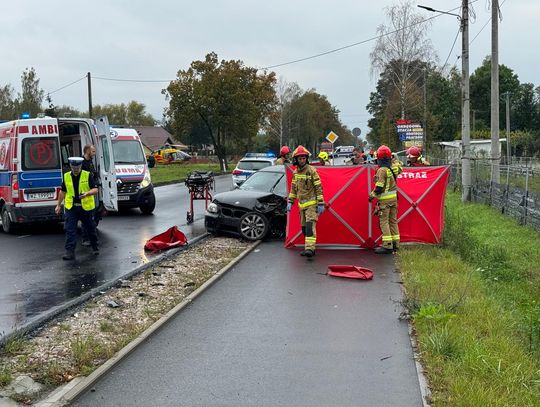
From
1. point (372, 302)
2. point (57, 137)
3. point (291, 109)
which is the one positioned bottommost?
point (372, 302)

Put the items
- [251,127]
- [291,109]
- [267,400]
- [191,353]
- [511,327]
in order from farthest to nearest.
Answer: [291,109]
[251,127]
[511,327]
[191,353]
[267,400]

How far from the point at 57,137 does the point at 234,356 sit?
9626 mm

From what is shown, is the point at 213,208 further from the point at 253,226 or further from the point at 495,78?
the point at 495,78

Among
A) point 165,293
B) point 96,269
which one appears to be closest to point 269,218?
point 96,269

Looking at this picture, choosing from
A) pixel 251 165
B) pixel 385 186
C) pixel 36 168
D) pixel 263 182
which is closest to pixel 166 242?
pixel 263 182

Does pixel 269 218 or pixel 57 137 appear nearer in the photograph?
pixel 269 218

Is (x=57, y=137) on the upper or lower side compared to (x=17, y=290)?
upper

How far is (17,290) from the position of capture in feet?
26.7

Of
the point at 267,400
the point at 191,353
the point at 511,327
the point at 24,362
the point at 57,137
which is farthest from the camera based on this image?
the point at 57,137

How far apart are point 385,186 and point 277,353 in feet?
18.3

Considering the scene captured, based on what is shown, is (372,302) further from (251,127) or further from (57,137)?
(251,127)

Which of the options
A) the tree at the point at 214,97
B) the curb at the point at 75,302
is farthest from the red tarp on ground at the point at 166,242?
the tree at the point at 214,97

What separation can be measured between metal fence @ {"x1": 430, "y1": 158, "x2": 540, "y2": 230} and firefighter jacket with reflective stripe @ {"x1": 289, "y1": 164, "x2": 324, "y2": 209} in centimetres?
515

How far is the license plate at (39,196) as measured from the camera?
43.4 ft
